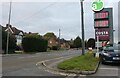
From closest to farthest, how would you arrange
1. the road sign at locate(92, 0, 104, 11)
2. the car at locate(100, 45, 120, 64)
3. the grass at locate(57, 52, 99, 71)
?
the grass at locate(57, 52, 99, 71) → the car at locate(100, 45, 120, 64) → the road sign at locate(92, 0, 104, 11)

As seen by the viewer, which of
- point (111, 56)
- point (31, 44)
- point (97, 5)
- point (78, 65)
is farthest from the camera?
point (31, 44)

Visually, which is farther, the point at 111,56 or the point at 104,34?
the point at 104,34

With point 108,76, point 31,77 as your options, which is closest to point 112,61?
point 108,76

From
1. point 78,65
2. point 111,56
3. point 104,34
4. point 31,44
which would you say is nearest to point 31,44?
point 31,44

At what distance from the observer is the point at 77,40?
137250mm

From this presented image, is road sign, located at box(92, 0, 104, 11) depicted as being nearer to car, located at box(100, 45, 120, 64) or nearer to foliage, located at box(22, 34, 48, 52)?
car, located at box(100, 45, 120, 64)

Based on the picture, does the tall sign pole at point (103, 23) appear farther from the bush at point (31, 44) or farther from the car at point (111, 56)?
the bush at point (31, 44)

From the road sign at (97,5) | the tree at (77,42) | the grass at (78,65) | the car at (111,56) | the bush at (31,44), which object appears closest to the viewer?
the grass at (78,65)

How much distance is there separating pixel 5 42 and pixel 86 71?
121ft

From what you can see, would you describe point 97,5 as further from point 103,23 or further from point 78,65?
point 78,65

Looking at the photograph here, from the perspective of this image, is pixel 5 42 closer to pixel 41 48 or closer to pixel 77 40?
pixel 41 48

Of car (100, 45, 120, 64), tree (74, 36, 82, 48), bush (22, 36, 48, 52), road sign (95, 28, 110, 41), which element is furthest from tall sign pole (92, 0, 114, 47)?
tree (74, 36, 82, 48)

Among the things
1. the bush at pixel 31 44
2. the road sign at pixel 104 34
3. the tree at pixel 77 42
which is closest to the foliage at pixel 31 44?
the bush at pixel 31 44

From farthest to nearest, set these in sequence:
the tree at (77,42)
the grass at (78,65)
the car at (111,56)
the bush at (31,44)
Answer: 1. the tree at (77,42)
2. the bush at (31,44)
3. the car at (111,56)
4. the grass at (78,65)
